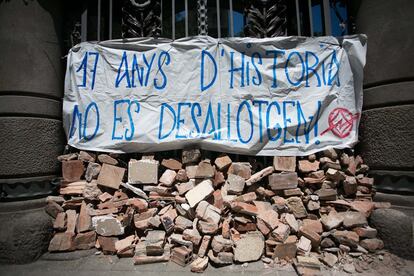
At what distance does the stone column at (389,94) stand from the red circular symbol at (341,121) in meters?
0.19

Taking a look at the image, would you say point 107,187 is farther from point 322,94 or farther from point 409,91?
point 409,91

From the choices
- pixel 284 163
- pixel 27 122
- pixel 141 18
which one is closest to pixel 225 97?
pixel 284 163

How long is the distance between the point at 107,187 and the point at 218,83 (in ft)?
6.23

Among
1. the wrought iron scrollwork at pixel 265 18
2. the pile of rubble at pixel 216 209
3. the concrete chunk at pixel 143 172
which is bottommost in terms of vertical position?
the pile of rubble at pixel 216 209

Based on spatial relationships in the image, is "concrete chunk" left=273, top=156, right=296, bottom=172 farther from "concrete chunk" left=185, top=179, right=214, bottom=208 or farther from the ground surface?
the ground surface

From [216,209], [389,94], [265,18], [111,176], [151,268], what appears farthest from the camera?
[265,18]

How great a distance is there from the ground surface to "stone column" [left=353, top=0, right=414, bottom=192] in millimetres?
845

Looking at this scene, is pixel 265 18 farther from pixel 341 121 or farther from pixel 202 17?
pixel 341 121

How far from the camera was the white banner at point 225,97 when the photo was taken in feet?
10.1

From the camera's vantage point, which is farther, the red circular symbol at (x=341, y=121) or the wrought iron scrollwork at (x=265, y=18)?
the wrought iron scrollwork at (x=265, y=18)

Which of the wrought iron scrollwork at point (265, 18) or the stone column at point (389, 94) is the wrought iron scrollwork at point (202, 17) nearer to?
the wrought iron scrollwork at point (265, 18)

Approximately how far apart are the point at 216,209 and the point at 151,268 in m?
0.91

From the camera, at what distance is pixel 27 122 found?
9.72 feet

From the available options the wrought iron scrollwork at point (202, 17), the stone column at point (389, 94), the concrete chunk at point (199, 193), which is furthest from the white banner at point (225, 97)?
the concrete chunk at point (199, 193)
